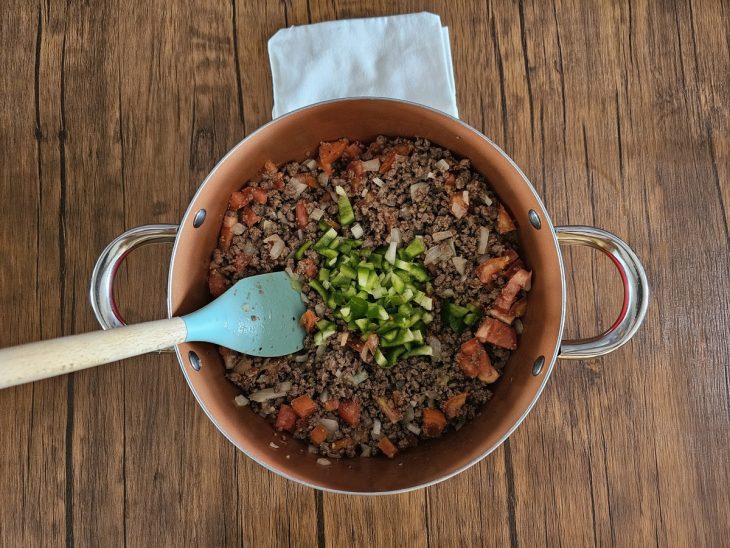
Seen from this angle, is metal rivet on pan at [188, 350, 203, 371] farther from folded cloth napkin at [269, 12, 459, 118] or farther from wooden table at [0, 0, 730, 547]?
folded cloth napkin at [269, 12, 459, 118]

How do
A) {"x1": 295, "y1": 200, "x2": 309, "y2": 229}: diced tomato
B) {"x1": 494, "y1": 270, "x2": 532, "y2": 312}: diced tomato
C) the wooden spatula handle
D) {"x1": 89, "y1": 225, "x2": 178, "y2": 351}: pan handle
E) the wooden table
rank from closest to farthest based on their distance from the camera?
the wooden spatula handle → {"x1": 89, "y1": 225, "x2": 178, "y2": 351}: pan handle → {"x1": 494, "y1": 270, "x2": 532, "y2": 312}: diced tomato → {"x1": 295, "y1": 200, "x2": 309, "y2": 229}: diced tomato → the wooden table

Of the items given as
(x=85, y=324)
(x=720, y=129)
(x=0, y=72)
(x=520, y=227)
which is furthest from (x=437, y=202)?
(x=0, y=72)

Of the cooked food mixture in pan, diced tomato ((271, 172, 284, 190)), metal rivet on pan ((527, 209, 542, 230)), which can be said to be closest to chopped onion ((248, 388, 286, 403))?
the cooked food mixture in pan

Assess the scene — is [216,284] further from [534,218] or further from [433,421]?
[534,218]

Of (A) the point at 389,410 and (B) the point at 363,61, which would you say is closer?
(A) the point at 389,410

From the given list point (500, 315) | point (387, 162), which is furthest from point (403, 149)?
point (500, 315)

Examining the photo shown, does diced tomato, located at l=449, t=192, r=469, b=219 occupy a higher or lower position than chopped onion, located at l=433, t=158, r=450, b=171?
lower
